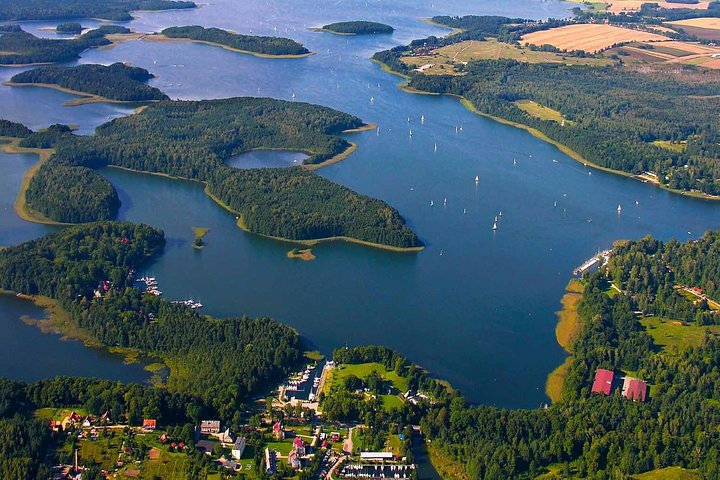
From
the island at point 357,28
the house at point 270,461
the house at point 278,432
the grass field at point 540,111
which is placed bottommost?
the house at point 270,461

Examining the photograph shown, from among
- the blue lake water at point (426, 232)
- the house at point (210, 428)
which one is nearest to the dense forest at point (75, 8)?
the blue lake water at point (426, 232)

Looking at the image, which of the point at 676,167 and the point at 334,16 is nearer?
the point at 676,167

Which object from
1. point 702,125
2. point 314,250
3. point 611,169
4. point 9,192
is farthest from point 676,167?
point 9,192

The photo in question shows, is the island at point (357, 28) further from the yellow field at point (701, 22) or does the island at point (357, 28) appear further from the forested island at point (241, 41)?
the yellow field at point (701, 22)

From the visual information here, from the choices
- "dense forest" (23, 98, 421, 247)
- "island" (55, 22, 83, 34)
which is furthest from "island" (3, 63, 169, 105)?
"island" (55, 22, 83, 34)

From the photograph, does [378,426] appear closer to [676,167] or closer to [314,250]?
[314,250]

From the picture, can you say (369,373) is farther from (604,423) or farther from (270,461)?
(604,423)
